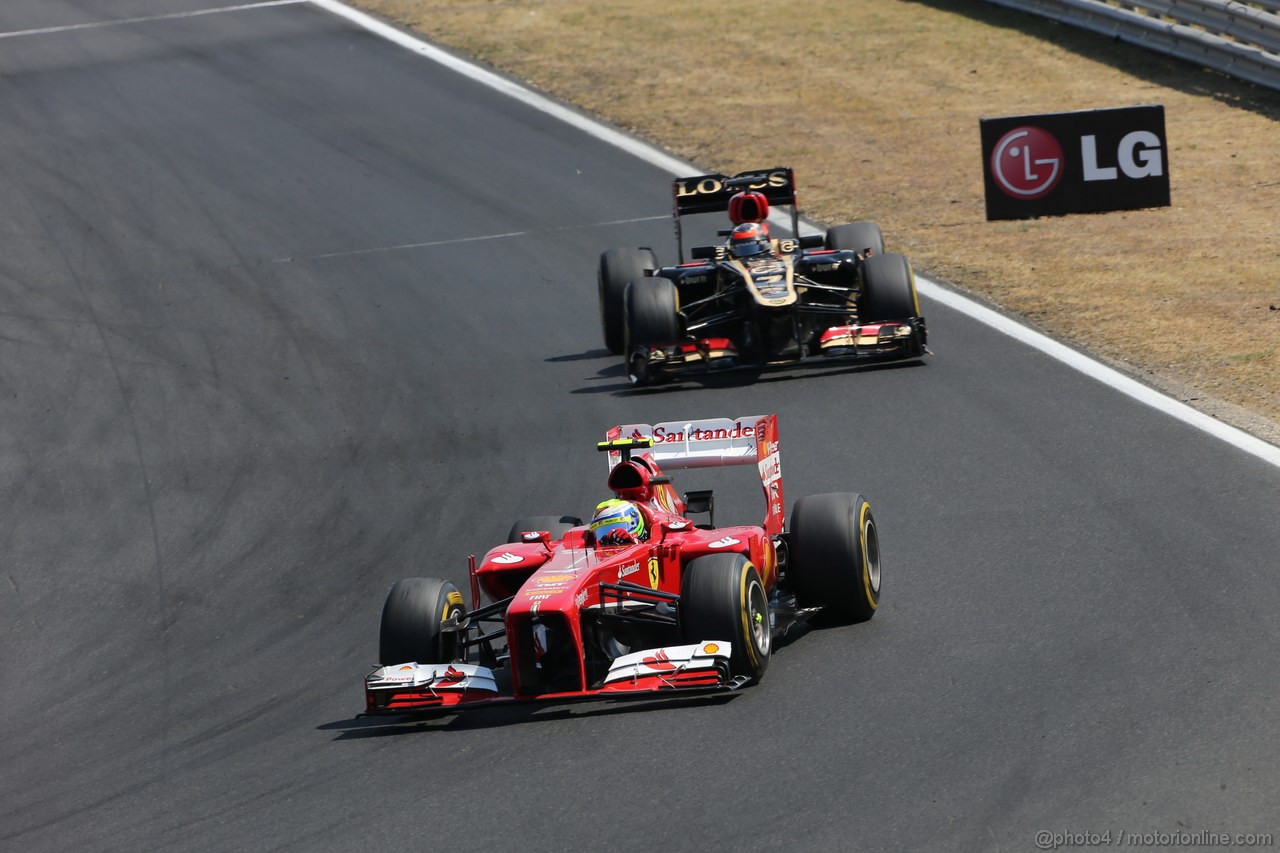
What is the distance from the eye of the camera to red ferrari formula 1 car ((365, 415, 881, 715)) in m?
9.65

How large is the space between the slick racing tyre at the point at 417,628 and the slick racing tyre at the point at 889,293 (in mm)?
7919

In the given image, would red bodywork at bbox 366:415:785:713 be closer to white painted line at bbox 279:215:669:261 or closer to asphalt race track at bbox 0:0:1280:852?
asphalt race track at bbox 0:0:1280:852

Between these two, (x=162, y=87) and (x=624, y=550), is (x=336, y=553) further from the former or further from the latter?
(x=162, y=87)

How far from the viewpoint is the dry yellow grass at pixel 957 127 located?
58.1 ft

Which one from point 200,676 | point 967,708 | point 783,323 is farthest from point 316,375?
point 967,708

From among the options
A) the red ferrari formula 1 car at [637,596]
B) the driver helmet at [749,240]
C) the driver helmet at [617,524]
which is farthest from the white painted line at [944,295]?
→ the driver helmet at [617,524]

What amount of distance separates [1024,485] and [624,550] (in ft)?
13.8

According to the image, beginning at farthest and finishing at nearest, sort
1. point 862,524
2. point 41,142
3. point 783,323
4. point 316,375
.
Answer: point 41,142
point 316,375
point 783,323
point 862,524

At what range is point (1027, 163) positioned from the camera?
70.0ft

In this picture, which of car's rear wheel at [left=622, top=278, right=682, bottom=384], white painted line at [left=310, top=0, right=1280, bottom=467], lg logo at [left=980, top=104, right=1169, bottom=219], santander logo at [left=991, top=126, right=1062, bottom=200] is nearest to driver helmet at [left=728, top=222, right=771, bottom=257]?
car's rear wheel at [left=622, top=278, right=682, bottom=384]

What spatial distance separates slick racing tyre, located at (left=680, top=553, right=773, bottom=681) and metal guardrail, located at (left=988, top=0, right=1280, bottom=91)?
64.1 ft

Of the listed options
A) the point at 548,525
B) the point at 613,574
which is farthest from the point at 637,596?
the point at 548,525

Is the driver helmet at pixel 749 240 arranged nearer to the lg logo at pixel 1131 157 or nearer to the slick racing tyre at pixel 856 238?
the slick racing tyre at pixel 856 238

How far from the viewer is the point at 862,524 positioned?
10898mm
